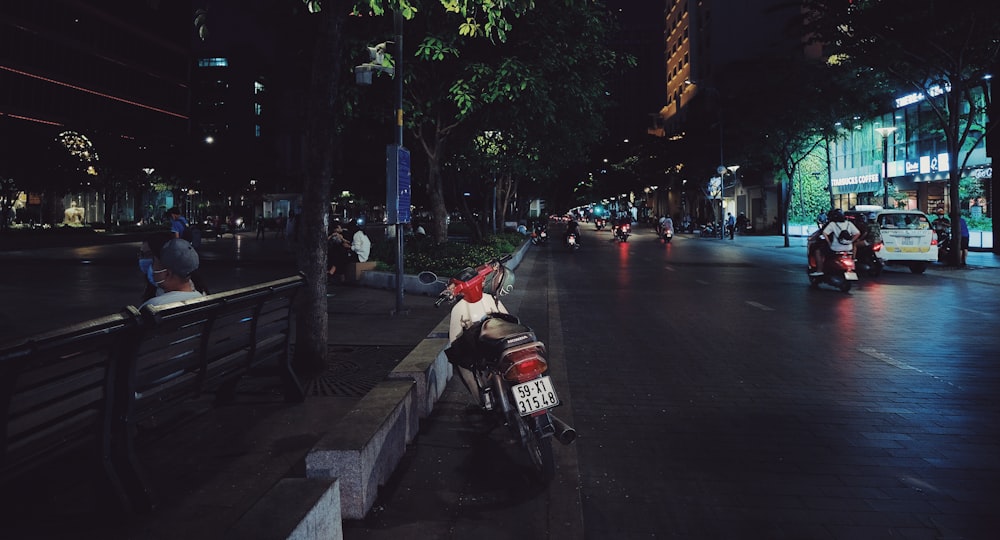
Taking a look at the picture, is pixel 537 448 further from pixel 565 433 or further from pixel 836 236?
pixel 836 236

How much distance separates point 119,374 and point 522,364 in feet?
7.01

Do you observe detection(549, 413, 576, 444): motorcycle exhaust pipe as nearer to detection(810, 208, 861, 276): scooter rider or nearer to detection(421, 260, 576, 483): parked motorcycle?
detection(421, 260, 576, 483): parked motorcycle

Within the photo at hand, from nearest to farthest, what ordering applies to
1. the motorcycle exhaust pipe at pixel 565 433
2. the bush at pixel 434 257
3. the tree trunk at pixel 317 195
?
the motorcycle exhaust pipe at pixel 565 433
the tree trunk at pixel 317 195
the bush at pixel 434 257

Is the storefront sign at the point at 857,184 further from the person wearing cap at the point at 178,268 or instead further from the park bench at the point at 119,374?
the park bench at the point at 119,374

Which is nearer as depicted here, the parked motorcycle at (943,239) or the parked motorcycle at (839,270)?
the parked motorcycle at (839,270)

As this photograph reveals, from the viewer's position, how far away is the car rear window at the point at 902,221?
65.8ft

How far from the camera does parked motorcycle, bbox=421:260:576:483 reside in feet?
14.1

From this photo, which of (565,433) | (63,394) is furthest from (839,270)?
(63,394)

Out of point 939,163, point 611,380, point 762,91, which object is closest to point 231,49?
point 762,91

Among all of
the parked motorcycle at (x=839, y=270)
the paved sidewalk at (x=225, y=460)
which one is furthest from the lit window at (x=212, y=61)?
the paved sidewalk at (x=225, y=460)

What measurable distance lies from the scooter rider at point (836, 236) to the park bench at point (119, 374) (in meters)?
13.1

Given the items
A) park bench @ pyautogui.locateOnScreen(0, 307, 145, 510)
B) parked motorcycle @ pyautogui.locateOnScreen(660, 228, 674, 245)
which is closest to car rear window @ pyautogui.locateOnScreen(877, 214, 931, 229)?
A: parked motorcycle @ pyautogui.locateOnScreen(660, 228, 674, 245)

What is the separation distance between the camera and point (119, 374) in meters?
3.72

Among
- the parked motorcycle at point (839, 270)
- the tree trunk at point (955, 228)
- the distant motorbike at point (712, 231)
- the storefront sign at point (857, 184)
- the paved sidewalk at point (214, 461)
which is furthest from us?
the distant motorbike at point (712, 231)
